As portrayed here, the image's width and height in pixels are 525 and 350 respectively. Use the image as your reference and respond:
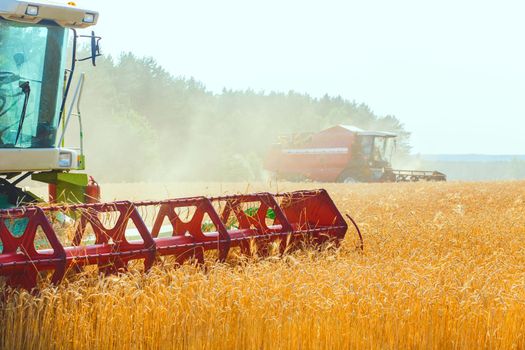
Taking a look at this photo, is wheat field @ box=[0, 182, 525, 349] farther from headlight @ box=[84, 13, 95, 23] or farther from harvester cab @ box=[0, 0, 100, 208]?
headlight @ box=[84, 13, 95, 23]

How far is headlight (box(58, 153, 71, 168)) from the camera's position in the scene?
576 cm

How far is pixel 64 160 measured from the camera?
5.79 metres

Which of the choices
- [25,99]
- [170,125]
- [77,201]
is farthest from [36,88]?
[170,125]

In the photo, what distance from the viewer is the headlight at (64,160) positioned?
576cm

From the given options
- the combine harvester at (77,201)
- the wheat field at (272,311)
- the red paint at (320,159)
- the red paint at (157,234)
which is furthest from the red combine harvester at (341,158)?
the wheat field at (272,311)

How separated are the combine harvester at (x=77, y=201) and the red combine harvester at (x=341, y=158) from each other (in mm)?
20507

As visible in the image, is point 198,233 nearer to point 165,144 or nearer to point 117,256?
point 117,256

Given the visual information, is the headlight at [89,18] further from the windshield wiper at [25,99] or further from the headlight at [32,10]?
the windshield wiper at [25,99]

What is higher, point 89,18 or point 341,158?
point 89,18

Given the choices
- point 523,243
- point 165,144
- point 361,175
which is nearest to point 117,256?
point 523,243

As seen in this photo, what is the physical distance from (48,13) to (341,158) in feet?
71.4

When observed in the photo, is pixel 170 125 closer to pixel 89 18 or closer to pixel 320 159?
pixel 320 159

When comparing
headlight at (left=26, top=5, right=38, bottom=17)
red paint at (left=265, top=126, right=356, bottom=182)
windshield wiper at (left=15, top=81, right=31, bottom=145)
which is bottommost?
red paint at (left=265, top=126, right=356, bottom=182)

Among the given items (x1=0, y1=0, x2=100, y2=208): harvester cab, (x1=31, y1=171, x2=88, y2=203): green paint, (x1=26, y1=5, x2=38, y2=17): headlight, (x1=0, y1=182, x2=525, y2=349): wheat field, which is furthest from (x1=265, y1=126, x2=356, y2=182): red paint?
(x1=0, y1=182, x2=525, y2=349): wheat field
